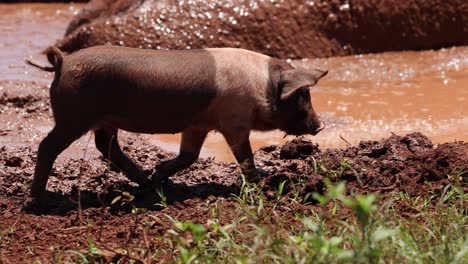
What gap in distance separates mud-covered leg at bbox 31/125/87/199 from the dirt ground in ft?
0.45

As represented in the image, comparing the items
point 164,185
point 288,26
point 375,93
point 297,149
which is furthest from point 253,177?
point 288,26

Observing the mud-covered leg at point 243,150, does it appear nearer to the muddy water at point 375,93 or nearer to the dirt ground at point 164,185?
the dirt ground at point 164,185

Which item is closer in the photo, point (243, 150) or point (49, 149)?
point (49, 149)

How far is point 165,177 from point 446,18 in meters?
5.58

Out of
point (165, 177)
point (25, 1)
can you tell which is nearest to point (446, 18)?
point (165, 177)

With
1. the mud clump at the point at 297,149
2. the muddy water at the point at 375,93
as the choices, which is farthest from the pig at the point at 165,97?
the muddy water at the point at 375,93

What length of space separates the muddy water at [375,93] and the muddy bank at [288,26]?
0.20m

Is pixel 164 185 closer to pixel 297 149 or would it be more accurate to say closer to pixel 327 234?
pixel 297 149

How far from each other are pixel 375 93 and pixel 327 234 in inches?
176

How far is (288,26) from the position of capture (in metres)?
11.1

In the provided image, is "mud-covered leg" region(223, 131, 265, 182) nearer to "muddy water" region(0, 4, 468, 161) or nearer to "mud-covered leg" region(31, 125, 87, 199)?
"muddy water" region(0, 4, 468, 161)

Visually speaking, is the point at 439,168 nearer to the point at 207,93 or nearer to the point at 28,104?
the point at 207,93

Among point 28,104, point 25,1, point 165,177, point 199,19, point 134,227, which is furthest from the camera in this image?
point 25,1

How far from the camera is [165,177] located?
6711 mm
